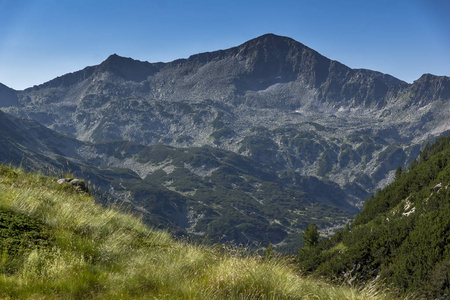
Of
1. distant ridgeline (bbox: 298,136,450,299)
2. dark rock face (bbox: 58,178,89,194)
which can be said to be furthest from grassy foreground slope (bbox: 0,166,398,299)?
dark rock face (bbox: 58,178,89,194)

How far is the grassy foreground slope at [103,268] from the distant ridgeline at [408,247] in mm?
2256

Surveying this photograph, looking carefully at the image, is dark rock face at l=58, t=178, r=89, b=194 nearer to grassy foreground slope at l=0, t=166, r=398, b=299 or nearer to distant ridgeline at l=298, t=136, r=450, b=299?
grassy foreground slope at l=0, t=166, r=398, b=299

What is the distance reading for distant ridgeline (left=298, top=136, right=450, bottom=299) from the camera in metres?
27.2

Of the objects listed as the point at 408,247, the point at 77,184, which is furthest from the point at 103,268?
the point at 408,247

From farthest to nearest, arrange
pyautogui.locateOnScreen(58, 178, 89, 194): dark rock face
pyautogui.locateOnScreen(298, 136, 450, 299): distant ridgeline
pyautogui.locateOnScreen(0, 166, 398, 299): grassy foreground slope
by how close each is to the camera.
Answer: pyautogui.locateOnScreen(298, 136, 450, 299): distant ridgeline, pyautogui.locateOnScreen(58, 178, 89, 194): dark rock face, pyautogui.locateOnScreen(0, 166, 398, 299): grassy foreground slope

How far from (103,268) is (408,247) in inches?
1761

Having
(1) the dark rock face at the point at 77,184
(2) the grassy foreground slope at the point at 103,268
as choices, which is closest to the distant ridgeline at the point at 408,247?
(2) the grassy foreground slope at the point at 103,268

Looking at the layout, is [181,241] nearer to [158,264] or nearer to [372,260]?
[158,264]

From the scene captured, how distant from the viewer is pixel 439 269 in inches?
1055

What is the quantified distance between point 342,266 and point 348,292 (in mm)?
52836

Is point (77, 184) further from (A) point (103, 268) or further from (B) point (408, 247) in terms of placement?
(B) point (408, 247)

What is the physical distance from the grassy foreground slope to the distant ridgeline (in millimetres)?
2256

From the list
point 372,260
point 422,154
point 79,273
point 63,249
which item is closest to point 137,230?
point 63,249

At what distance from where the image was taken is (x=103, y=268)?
23.1 ft
